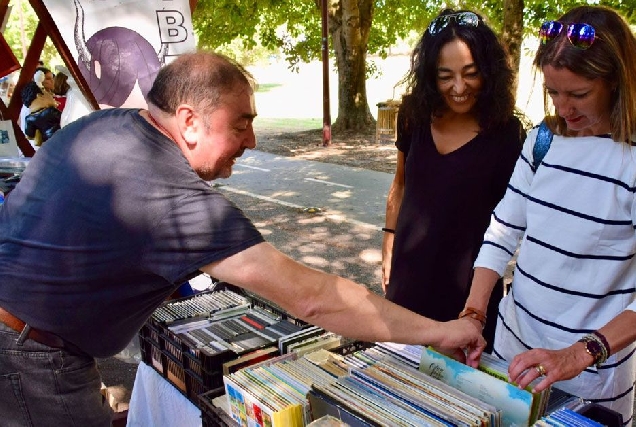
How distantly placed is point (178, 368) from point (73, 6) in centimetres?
203

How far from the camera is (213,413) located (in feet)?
5.32

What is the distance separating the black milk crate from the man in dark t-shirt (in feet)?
1.02

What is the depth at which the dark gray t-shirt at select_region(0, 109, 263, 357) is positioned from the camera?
1456 mm

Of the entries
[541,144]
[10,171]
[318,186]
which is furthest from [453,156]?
[318,186]

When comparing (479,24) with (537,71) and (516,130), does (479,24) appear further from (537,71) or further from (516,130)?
(537,71)

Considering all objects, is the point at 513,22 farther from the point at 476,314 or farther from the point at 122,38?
the point at 476,314

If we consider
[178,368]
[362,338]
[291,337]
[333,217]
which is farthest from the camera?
[333,217]

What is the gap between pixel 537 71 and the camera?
178cm

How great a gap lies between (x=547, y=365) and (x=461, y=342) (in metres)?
0.24

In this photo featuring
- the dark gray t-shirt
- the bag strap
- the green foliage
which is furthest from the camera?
the green foliage

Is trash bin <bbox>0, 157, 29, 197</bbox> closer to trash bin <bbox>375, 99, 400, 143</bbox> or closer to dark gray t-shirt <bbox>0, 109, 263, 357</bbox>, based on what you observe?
dark gray t-shirt <bbox>0, 109, 263, 357</bbox>

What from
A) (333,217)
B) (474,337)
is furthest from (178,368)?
→ (333,217)

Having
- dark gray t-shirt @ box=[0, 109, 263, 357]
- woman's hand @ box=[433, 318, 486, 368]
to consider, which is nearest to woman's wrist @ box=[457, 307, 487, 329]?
woman's hand @ box=[433, 318, 486, 368]

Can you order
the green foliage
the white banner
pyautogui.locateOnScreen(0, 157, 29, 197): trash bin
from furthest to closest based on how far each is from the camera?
the green foliage < pyautogui.locateOnScreen(0, 157, 29, 197): trash bin < the white banner
